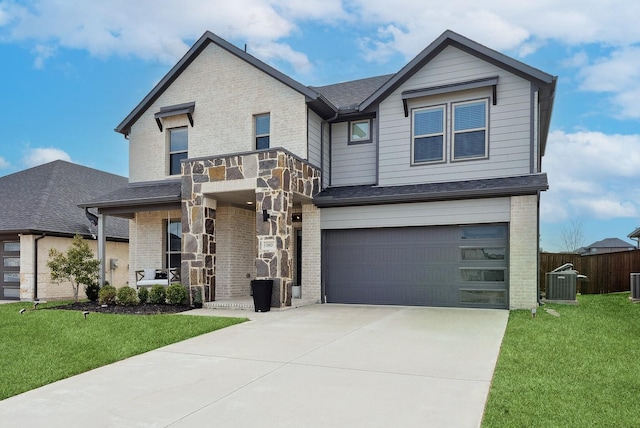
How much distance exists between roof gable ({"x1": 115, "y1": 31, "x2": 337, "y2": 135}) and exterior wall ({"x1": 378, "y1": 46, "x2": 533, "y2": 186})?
1.91 meters

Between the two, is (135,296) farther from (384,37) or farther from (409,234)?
(384,37)

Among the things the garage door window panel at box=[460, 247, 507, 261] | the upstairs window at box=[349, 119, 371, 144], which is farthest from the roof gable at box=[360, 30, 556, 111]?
the garage door window panel at box=[460, 247, 507, 261]

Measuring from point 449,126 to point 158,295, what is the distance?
960 centimetres

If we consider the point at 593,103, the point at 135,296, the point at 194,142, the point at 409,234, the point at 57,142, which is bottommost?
the point at 135,296

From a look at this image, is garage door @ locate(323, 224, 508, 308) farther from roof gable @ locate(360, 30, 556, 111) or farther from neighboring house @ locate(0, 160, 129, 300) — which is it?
neighboring house @ locate(0, 160, 129, 300)

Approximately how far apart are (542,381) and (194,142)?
12.6m

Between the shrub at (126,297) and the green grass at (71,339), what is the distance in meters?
1.40

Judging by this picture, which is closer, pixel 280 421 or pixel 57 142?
pixel 280 421

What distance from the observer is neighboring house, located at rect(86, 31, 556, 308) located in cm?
1180

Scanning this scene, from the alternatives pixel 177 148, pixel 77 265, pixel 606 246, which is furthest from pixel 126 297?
pixel 606 246

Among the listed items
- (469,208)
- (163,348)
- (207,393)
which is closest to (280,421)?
(207,393)

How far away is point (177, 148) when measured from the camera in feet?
50.8

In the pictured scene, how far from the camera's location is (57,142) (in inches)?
1077

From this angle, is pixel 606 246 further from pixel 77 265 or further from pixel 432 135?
pixel 77 265
